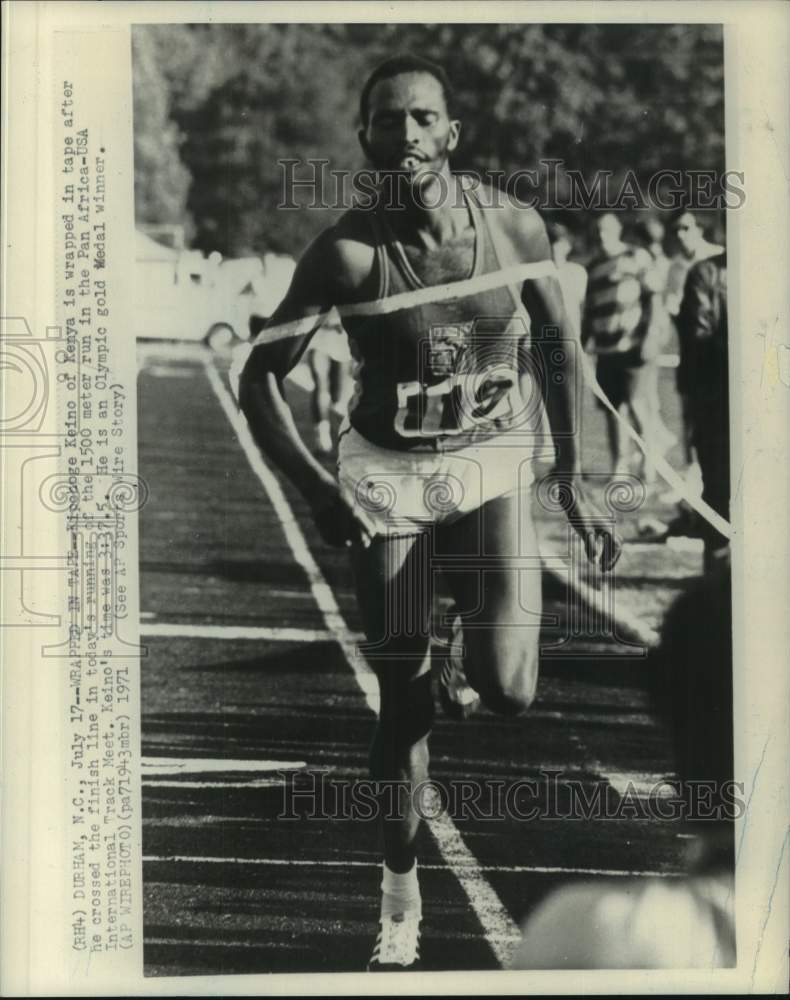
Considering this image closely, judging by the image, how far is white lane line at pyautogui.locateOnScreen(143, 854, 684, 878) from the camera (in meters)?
2.84

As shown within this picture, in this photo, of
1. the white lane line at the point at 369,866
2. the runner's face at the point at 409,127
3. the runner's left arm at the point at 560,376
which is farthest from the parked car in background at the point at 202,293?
the white lane line at the point at 369,866

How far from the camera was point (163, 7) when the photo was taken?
9.30ft

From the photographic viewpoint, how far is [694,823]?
2.90m

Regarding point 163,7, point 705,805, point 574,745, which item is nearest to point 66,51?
point 163,7

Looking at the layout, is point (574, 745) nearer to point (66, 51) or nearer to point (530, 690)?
point (530, 690)

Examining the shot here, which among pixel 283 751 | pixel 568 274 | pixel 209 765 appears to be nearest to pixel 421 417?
pixel 568 274

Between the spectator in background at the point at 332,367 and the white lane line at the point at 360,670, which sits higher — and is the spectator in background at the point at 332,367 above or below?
above

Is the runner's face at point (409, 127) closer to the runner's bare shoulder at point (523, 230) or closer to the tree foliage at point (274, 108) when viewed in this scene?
the tree foliage at point (274, 108)

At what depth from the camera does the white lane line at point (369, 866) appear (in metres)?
2.84

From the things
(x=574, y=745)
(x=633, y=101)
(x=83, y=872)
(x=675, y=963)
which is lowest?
(x=675, y=963)

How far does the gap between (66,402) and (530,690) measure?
1.26 metres

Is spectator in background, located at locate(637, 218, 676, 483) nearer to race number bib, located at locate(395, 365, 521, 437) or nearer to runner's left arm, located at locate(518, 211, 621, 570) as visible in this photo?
runner's left arm, located at locate(518, 211, 621, 570)

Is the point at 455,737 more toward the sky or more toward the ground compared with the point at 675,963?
more toward the sky

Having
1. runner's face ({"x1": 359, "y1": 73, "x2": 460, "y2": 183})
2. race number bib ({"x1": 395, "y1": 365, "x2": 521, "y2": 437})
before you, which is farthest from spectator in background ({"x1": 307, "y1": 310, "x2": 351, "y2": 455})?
runner's face ({"x1": 359, "y1": 73, "x2": 460, "y2": 183})
